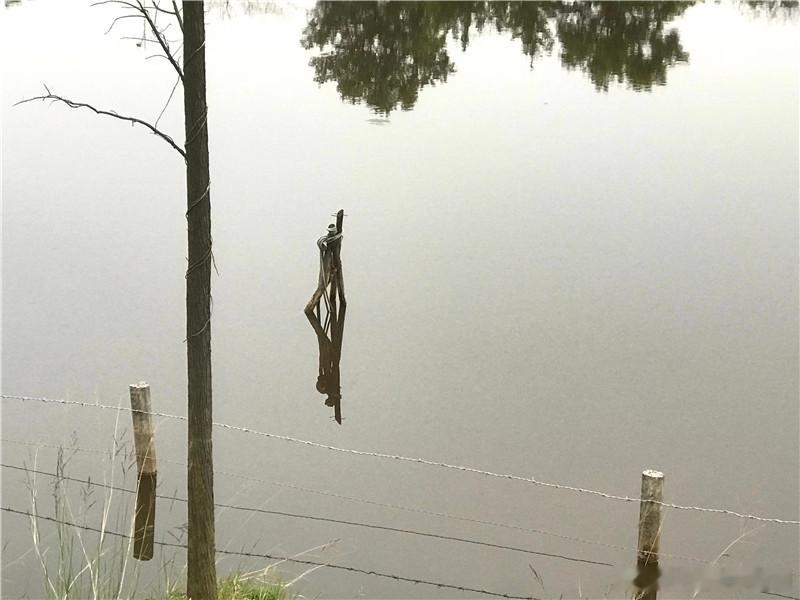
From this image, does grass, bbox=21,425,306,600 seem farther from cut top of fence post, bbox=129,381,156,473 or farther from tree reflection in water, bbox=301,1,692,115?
tree reflection in water, bbox=301,1,692,115

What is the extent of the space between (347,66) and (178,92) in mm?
4581

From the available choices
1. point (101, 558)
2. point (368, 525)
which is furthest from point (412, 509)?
point (101, 558)

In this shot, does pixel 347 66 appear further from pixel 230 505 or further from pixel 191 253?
pixel 191 253

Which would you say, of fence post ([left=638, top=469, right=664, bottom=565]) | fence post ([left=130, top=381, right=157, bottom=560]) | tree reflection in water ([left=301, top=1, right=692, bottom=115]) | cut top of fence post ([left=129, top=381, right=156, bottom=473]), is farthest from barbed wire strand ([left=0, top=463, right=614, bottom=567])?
tree reflection in water ([left=301, top=1, right=692, bottom=115])

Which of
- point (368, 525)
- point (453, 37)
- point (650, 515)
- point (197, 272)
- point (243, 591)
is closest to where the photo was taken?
point (197, 272)

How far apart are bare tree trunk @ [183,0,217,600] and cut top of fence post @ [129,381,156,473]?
250 centimetres

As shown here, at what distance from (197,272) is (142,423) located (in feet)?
10.6

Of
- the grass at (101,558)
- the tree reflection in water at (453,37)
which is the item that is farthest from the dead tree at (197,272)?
the tree reflection in water at (453,37)

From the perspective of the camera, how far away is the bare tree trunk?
16.8ft

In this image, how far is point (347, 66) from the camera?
2556 centimetres

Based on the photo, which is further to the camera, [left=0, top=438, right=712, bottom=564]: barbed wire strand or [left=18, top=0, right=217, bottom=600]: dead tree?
[left=0, top=438, right=712, bottom=564]: barbed wire strand

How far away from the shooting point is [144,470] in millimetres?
8625

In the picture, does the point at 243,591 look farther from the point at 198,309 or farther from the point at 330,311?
the point at 330,311

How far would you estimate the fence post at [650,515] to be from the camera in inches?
275
